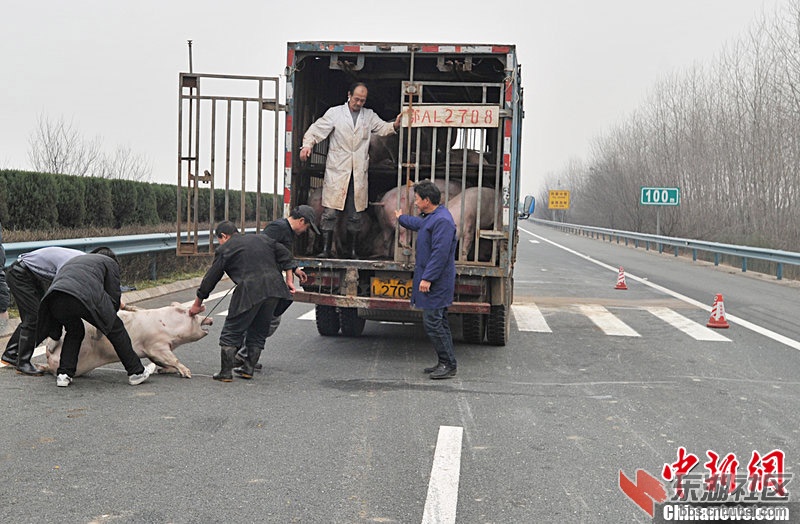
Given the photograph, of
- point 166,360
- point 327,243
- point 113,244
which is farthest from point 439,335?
point 113,244

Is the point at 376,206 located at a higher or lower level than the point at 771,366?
higher

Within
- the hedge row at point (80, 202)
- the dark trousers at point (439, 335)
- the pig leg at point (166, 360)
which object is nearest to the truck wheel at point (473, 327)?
the dark trousers at point (439, 335)

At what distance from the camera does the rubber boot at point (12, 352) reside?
25.7 ft

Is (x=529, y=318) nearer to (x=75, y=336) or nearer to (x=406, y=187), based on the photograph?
(x=406, y=187)

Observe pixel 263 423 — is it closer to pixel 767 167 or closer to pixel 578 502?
pixel 578 502

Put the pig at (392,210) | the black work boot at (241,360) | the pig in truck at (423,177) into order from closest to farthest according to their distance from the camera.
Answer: the black work boot at (241,360) → the pig in truck at (423,177) → the pig at (392,210)

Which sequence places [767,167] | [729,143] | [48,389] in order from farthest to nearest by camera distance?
1. [729,143]
2. [767,167]
3. [48,389]

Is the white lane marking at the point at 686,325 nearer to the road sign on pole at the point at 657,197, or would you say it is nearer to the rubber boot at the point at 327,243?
the rubber boot at the point at 327,243

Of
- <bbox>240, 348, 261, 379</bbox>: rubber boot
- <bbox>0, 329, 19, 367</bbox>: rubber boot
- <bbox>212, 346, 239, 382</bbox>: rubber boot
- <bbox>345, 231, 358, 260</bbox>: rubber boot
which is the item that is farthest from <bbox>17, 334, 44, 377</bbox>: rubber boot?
<bbox>345, 231, 358, 260</bbox>: rubber boot

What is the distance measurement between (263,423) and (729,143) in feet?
129

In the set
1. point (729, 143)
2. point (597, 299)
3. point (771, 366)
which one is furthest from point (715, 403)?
point (729, 143)

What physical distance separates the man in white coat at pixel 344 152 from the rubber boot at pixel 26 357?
3.20m

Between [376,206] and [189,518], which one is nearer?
[189,518]

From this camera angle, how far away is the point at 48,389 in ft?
22.8
